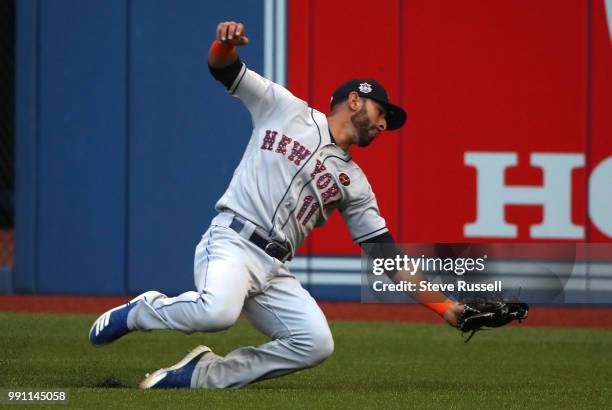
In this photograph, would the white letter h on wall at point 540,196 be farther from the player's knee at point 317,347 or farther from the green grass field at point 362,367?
the player's knee at point 317,347

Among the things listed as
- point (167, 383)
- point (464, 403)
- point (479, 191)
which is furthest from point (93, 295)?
point (464, 403)

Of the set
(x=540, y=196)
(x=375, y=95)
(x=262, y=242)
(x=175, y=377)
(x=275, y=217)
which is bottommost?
(x=175, y=377)

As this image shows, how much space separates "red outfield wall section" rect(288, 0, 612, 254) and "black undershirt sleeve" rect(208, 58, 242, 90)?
16.6 feet

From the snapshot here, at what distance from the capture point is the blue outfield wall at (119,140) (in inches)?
425

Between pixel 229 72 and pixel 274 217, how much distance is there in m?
0.69

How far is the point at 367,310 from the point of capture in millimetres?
10500

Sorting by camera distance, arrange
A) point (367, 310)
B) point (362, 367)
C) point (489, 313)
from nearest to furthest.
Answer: point (489, 313), point (362, 367), point (367, 310)

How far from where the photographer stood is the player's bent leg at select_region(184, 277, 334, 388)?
5691mm

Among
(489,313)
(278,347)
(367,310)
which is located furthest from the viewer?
(367,310)

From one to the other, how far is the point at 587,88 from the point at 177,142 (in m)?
3.60

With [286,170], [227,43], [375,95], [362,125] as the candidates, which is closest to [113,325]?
[286,170]

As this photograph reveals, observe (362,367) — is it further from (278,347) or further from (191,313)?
(191,313)

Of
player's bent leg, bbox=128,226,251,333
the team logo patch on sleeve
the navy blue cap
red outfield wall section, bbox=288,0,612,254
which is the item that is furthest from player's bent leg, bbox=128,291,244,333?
red outfield wall section, bbox=288,0,612,254

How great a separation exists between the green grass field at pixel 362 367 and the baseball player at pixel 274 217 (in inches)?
7.6
